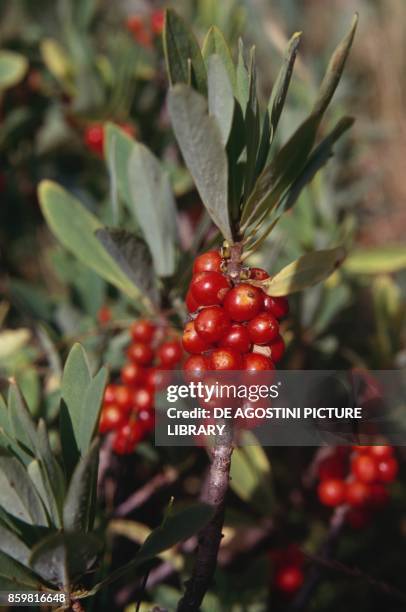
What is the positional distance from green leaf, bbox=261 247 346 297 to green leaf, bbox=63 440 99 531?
0.28 meters

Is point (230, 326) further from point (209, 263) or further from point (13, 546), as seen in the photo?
point (13, 546)

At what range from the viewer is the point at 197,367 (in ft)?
2.40

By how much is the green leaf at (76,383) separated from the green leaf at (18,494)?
0.10m

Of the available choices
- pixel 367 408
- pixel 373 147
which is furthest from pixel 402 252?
pixel 373 147

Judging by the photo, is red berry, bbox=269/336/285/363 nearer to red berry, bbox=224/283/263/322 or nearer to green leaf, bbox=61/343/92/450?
red berry, bbox=224/283/263/322

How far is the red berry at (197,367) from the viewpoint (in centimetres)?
73

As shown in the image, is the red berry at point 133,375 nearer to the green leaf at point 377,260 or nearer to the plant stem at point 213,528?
the plant stem at point 213,528

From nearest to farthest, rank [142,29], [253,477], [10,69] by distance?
[253,477] → [10,69] → [142,29]

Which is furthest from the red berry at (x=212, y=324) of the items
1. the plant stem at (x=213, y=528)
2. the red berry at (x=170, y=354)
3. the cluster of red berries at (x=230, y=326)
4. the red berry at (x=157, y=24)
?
Result: the red berry at (x=157, y=24)

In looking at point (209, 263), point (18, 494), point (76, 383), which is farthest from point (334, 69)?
point (18, 494)

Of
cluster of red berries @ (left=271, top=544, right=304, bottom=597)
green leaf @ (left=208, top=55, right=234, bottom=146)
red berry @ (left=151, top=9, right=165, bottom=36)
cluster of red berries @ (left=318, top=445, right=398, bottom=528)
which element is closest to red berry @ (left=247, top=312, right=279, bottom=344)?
green leaf @ (left=208, top=55, right=234, bottom=146)

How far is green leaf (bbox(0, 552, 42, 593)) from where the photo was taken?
68 centimetres

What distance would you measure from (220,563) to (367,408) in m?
0.65

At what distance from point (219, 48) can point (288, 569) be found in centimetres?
107
